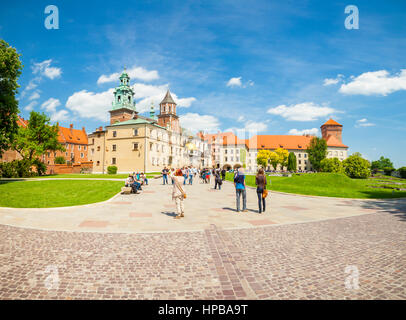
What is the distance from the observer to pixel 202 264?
436 cm

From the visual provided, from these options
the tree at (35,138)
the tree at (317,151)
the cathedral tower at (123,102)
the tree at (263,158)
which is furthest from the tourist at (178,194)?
the tree at (317,151)

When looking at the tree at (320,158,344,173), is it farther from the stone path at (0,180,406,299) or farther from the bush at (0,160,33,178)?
the bush at (0,160,33,178)

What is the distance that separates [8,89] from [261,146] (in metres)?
95.6

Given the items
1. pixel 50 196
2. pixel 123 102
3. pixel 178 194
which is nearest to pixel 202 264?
pixel 178 194

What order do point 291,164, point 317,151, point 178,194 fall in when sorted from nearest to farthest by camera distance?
point 178,194, point 317,151, point 291,164

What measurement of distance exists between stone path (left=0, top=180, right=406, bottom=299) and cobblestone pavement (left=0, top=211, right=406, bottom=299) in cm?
2

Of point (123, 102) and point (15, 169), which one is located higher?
point (123, 102)

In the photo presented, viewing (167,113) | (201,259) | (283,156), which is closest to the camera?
(201,259)

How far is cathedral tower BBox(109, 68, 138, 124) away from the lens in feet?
208

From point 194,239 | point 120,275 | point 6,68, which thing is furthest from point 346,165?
point 6,68

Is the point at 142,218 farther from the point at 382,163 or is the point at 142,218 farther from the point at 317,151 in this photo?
the point at 382,163

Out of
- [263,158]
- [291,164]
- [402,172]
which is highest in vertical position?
[263,158]

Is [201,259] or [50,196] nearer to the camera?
[201,259]

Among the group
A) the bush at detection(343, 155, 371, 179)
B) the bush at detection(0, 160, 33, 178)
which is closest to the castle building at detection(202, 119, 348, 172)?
the bush at detection(343, 155, 371, 179)
